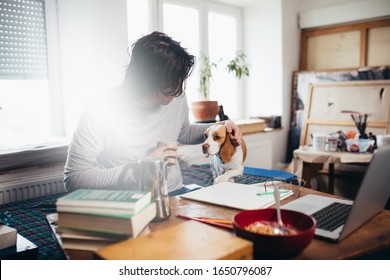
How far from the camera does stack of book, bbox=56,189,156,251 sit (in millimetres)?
876

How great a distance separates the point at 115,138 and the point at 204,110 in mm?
1727

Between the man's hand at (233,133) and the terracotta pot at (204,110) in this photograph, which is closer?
the man's hand at (233,133)

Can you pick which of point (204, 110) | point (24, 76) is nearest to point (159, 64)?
point (24, 76)

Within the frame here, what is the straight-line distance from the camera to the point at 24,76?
2385 mm

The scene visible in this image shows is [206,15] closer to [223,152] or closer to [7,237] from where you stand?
[223,152]

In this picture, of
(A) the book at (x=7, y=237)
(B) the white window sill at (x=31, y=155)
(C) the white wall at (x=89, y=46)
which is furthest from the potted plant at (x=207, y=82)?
(A) the book at (x=7, y=237)

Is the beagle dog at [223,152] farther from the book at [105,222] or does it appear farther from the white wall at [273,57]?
the white wall at [273,57]

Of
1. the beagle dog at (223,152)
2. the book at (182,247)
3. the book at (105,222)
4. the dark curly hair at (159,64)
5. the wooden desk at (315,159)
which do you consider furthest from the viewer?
the wooden desk at (315,159)

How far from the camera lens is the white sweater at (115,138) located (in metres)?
1.29

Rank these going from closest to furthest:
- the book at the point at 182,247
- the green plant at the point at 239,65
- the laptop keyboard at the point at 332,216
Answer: the book at the point at 182,247
the laptop keyboard at the point at 332,216
the green plant at the point at 239,65

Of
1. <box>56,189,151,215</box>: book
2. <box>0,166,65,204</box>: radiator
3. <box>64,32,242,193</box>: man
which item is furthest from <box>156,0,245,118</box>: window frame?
<box>56,189,151,215</box>: book

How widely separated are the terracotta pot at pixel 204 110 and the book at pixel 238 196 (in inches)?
67.3
